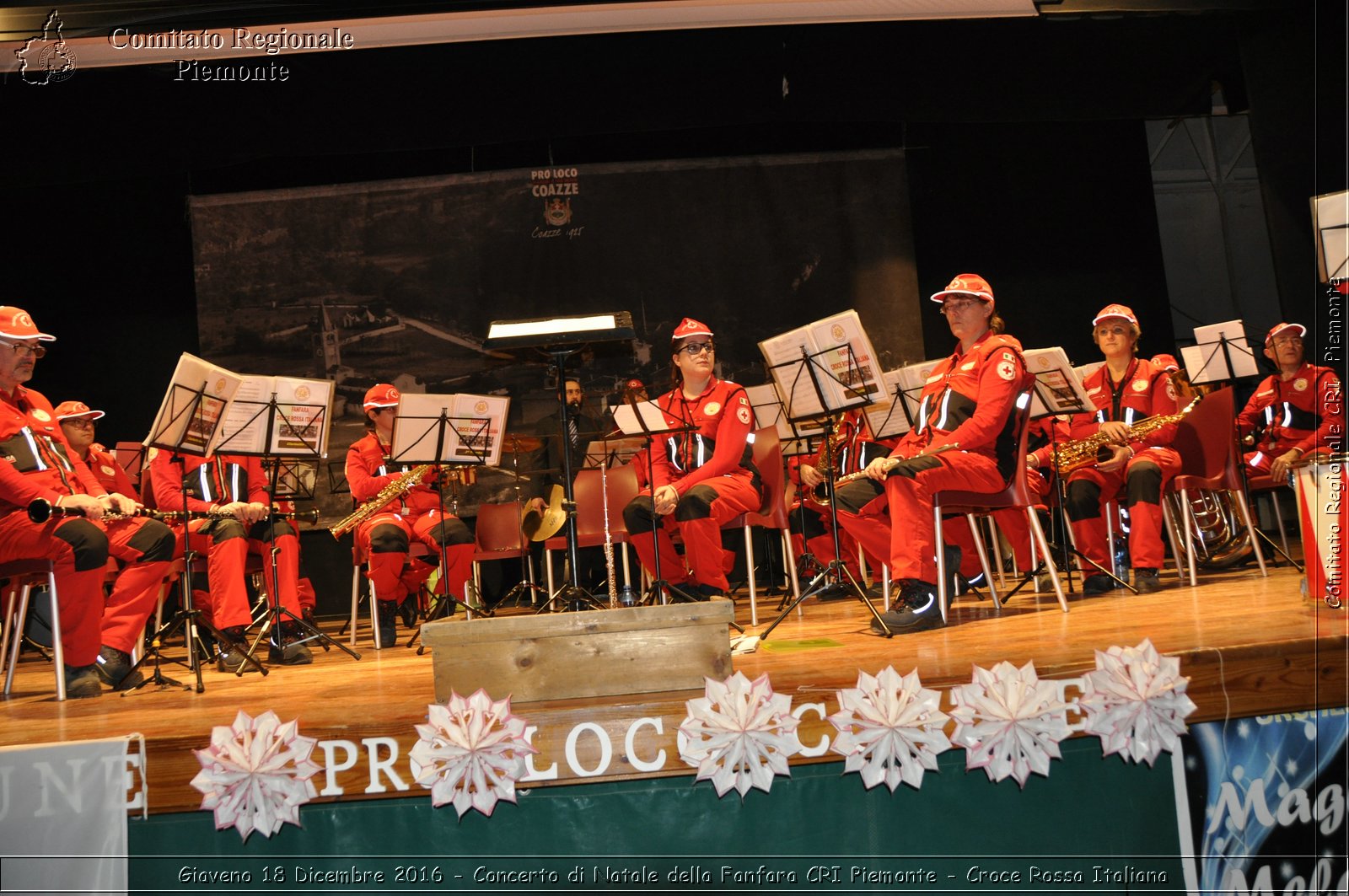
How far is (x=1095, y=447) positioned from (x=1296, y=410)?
6.24ft

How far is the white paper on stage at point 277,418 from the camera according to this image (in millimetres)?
5500

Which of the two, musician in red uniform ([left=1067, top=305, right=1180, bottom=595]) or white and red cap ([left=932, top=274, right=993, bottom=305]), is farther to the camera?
musician in red uniform ([left=1067, top=305, right=1180, bottom=595])

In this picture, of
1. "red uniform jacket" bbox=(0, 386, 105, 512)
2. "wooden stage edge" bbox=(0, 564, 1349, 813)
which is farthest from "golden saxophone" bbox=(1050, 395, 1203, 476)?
"red uniform jacket" bbox=(0, 386, 105, 512)

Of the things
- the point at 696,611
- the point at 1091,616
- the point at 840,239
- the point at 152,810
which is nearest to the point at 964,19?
the point at 840,239

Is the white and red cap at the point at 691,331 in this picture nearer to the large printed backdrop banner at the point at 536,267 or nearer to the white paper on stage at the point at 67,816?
the large printed backdrop banner at the point at 536,267

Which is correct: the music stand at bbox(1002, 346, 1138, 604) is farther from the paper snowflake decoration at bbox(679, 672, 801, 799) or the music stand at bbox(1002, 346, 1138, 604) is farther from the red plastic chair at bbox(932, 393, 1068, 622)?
the paper snowflake decoration at bbox(679, 672, 801, 799)

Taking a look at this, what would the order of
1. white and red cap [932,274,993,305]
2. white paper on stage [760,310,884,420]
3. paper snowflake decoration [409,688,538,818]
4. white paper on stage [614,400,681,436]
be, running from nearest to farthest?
paper snowflake decoration [409,688,538,818]
white paper on stage [760,310,884,420]
white and red cap [932,274,993,305]
white paper on stage [614,400,681,436]

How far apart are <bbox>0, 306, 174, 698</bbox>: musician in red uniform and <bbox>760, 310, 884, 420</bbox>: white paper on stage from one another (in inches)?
120

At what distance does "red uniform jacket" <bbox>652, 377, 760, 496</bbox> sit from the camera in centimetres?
593

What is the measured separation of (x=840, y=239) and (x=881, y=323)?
86cm

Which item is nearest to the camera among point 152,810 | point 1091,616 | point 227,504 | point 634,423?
point 152,810

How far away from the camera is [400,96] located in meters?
7.51

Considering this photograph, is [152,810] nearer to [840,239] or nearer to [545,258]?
[545,258]

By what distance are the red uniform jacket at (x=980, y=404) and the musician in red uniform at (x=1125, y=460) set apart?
50.1 inches
